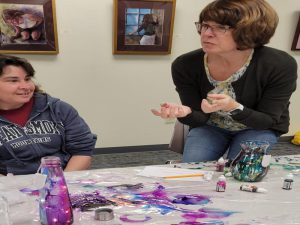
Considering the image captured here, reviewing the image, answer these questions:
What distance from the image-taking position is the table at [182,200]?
37.7 inches

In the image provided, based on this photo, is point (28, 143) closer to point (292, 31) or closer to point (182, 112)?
point (182, 112)

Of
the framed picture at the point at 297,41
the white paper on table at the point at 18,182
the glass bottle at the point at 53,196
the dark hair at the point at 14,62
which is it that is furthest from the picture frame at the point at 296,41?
the glass bottle at the point at 53,196

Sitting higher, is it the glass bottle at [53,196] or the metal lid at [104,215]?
the glass bottle at [53,196]

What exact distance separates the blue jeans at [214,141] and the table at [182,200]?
37cm

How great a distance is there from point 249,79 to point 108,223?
1109 millimetres

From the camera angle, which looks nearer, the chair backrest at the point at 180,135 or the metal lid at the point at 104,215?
the metal lid at the point at 104,215

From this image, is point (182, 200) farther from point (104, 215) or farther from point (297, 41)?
point (297, 41)

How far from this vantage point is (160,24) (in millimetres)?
3137

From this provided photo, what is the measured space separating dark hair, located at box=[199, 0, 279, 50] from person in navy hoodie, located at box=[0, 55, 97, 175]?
861 millimetres

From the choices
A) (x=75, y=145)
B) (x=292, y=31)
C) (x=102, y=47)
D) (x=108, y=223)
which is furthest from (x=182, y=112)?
(x=292, y=31)

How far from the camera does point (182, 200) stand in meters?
1.09

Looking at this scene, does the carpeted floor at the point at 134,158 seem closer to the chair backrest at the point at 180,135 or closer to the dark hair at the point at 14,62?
the chair backrest at the point at 180,135

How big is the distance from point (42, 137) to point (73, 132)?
0.51 feet

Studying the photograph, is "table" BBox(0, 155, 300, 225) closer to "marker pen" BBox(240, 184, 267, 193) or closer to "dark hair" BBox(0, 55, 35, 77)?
"marker pen" BBox(240, 184, 267, 193)
